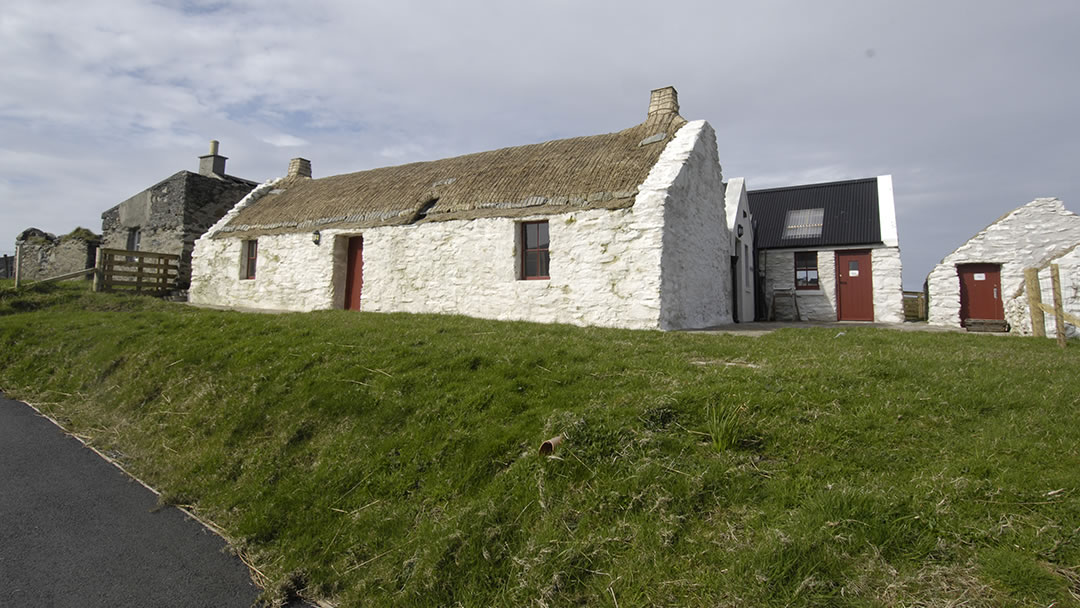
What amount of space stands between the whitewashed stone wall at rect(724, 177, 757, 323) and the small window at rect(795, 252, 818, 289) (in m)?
1.59

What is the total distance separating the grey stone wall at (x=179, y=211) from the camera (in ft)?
76.0

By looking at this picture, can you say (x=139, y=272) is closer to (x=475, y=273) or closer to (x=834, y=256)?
(x=475, y=273)

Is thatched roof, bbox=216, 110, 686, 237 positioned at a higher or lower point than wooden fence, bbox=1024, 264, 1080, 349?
higher

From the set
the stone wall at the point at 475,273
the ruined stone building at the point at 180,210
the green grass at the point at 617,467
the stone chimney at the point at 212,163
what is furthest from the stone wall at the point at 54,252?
the green grass at the point at 617,467

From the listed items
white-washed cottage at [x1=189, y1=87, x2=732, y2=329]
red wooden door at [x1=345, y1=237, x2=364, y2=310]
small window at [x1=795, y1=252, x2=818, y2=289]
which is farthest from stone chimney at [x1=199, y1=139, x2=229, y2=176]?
small window at [x1=795, y1=252, x2=818, y2=289]

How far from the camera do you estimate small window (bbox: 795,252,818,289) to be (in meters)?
21.4

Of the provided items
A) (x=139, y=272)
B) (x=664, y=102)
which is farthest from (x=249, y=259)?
(x=664, y=102)

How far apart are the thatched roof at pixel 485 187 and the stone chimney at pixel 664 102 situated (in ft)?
0.57

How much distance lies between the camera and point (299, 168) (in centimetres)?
2406

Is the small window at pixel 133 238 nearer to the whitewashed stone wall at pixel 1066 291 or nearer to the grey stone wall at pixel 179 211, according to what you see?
the grey stone wall at pixel 179 211

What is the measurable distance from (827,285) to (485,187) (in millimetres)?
13507

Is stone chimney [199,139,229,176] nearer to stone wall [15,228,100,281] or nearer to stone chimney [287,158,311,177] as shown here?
stone chimney [287,158,311,177]

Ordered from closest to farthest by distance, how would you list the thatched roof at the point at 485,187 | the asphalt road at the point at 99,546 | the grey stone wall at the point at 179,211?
1. the asphalt road at the point at 99,546
2. the thatched roof at the point at 485,187
3. the grey stone wall at the point at 179,211

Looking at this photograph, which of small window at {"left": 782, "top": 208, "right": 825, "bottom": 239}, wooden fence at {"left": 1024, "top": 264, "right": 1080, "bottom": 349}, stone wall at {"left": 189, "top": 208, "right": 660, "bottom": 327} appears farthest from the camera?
small window at {"left": 782, "top": 208, "right": 825, "bottom": 239}
